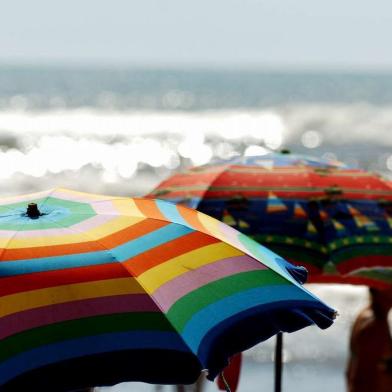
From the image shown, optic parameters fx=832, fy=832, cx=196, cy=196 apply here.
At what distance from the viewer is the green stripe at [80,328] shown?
2.26 m

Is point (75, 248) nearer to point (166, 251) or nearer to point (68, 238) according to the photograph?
point (68, 238)

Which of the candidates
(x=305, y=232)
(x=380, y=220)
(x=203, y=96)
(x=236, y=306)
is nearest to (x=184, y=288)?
(x=236, y=306)

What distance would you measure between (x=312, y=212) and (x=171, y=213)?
155cm

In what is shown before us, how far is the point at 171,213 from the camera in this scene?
3076mm

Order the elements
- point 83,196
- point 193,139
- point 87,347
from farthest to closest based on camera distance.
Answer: point 193,139 → point 83,196 → point 87,347

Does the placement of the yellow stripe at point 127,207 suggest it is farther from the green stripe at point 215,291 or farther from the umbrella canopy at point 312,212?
the umbrella canopy at point 312,212

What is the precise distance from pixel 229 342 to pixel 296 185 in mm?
2124

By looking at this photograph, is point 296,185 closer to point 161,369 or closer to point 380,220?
point 380,220

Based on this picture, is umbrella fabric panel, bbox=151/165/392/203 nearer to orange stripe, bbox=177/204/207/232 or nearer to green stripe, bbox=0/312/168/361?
orange stripe, bbox=177/204/207/232

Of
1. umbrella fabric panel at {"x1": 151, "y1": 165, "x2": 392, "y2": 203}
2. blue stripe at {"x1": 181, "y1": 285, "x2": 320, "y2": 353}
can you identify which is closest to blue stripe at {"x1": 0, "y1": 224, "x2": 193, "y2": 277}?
blue stripe at {"x1": 181, "y1": 285, "x2": 320, "y2": 353}

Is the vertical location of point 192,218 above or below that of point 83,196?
below

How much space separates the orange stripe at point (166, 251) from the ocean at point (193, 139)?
3035 millimetres

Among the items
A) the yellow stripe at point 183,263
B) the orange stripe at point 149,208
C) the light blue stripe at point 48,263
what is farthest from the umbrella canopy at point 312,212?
the light blue stripe at point 48,263

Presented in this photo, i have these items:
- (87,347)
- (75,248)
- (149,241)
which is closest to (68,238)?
(75,248)
